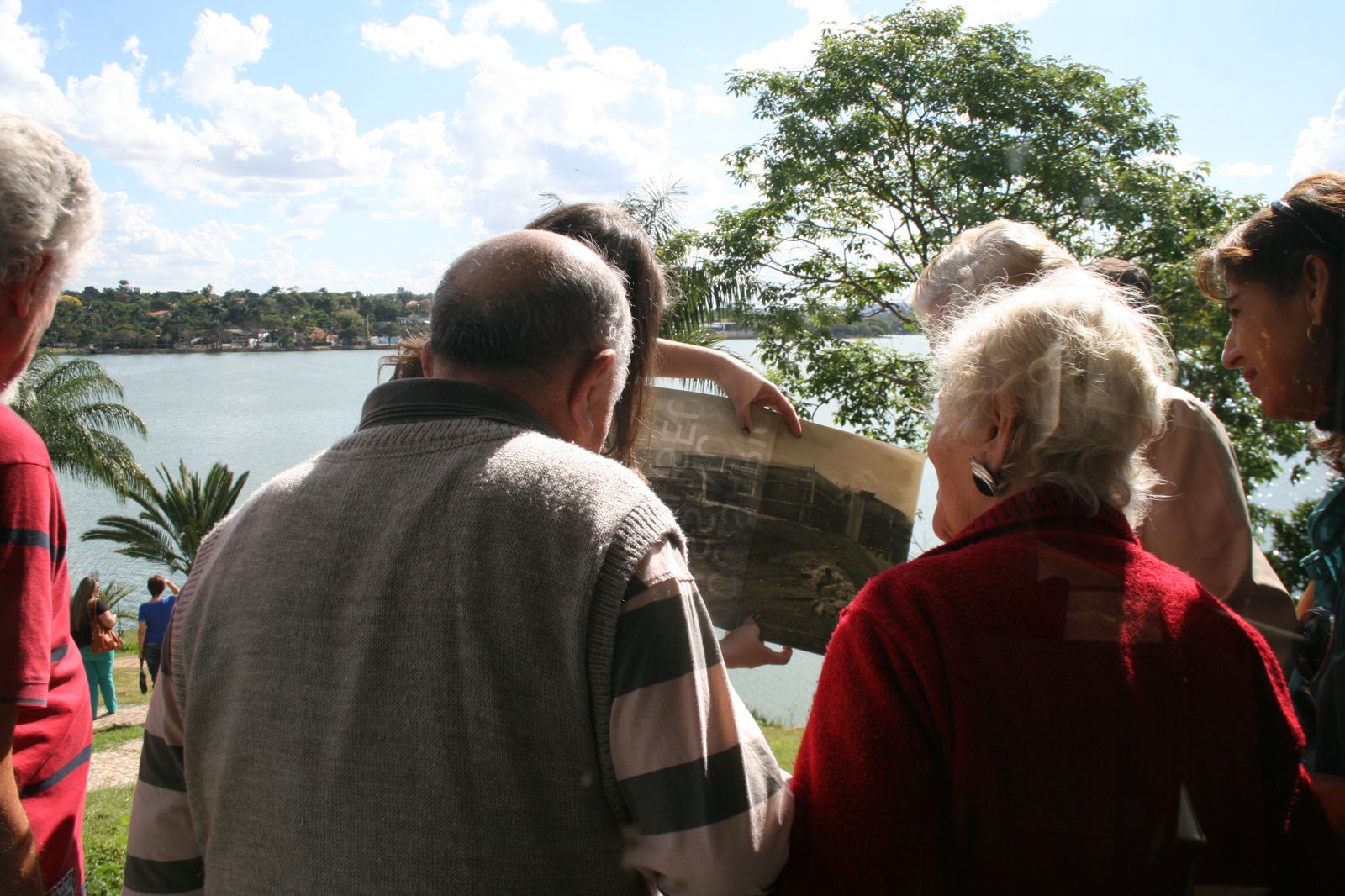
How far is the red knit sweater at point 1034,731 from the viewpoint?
113 cm

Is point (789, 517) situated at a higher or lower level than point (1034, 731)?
higher

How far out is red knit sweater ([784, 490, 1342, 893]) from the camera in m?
1.13

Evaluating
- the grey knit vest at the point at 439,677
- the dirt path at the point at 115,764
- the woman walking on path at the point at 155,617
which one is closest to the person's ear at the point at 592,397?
the grey knit vest at the point at 439,677

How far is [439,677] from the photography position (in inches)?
43.4

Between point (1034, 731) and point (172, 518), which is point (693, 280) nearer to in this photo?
point (1034, 731)

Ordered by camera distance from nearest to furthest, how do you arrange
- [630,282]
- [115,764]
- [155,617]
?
[630,282] → [155,617] → [115,764]

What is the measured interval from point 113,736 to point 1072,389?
45.3ft

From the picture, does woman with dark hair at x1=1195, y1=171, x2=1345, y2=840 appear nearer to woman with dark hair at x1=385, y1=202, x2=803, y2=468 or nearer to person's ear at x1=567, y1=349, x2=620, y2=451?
woman with dark hair at x1=385, y1=202, x2=803, y2=468

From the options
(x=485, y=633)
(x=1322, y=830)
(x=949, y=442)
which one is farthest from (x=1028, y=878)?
(x=485, y=633)

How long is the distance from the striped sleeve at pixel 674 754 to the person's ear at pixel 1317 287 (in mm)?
1014

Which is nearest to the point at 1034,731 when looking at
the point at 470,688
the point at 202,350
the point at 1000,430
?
the point at 1000,430

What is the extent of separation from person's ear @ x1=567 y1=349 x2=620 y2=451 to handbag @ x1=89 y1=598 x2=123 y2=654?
9.22 metres

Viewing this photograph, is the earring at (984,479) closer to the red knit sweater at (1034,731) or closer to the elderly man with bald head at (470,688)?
the red knit sweater at (1034,731)

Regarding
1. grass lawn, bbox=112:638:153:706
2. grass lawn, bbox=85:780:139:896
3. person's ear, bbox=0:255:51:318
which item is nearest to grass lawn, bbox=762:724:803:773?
person's ear, bbox=0:255:51:318
